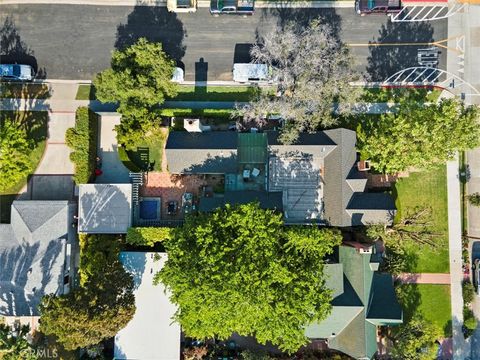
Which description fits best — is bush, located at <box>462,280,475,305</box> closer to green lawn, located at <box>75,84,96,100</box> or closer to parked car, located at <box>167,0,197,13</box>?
parked car, located at <box>167,0,197,13</box>

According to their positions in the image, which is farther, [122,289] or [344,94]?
[344,94]

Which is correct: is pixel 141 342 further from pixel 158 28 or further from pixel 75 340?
pixel 158 28

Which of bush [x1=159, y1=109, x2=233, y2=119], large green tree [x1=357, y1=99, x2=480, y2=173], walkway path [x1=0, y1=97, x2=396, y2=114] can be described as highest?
walkway path [x1=0, y1=97, x2=396, y2=114]

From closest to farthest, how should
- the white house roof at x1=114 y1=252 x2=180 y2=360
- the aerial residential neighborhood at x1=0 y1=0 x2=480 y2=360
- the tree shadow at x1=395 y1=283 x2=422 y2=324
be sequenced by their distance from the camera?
1. the aerial residential neighborhood at x1=0 y1=0 x2=480 y2=360
2. the white house roof at x1=114 y1=252 x2=180 y2=360
3. the tree shadow at x1=395 y1=283 x2=422 y2=324

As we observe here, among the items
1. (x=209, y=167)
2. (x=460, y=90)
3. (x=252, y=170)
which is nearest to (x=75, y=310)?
(x=209, y=167)

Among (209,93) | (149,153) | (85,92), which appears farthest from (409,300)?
(85,92)

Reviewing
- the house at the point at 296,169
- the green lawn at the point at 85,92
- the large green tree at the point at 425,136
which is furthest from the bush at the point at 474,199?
the green lawn at the point at 85,92

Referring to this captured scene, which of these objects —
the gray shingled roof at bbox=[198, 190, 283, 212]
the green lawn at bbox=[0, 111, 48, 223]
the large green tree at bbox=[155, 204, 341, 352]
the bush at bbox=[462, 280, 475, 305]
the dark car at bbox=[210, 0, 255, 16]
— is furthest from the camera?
the dark car at bbox=[210, 0, 255, 16]

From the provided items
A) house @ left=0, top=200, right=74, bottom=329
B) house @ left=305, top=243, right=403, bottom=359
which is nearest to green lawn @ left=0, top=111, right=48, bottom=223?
house @ left=0, top=200, right=74, bottom=329
